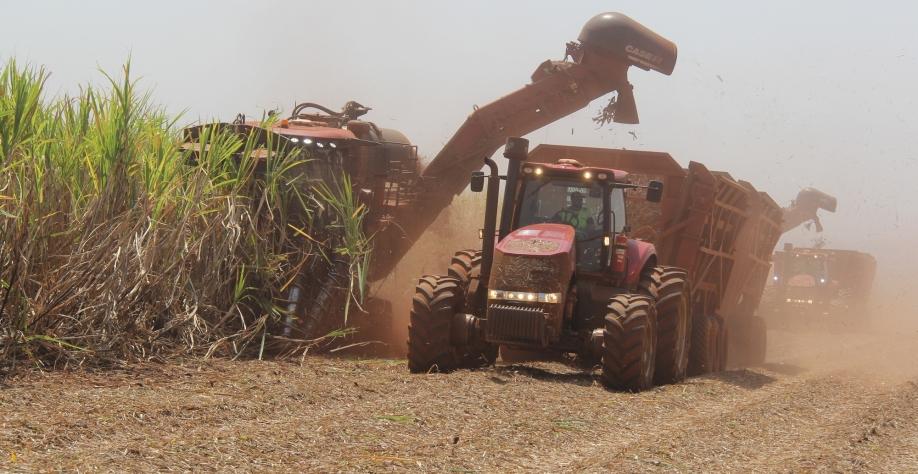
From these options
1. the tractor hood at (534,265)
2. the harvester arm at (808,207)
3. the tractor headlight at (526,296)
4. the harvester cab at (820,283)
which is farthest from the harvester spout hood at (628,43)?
the harvester cab at (820,283)

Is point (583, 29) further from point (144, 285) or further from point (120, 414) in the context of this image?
point (120, 414)

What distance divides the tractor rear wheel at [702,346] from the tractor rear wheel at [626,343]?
377 cm

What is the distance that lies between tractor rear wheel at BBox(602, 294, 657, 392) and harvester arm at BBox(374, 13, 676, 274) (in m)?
4.13

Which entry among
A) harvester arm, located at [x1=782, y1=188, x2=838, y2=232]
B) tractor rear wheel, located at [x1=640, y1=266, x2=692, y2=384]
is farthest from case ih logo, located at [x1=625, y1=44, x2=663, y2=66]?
harvester arm, located at [x1=782, y1=188, x2=838, y2=232]

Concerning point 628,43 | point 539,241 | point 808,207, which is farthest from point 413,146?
point 808,207

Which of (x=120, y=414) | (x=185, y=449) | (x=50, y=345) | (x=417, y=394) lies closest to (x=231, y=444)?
(x=185, y=449)

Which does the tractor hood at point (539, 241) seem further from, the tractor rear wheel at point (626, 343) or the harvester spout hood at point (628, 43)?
the harvester spout hood at point (628, 43)

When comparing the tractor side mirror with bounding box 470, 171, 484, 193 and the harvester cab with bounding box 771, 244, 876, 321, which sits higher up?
the tractor side mirror with bounding box 470, 171, 484, 193

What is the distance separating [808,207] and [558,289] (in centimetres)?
1653

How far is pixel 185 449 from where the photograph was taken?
18.2 feet

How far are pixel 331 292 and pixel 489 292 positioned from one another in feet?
7.07

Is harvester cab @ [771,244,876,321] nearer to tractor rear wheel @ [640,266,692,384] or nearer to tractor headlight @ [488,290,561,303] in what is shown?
tractor rear wheel @ [640,266,692,384]

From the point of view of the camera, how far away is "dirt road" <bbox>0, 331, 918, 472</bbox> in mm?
5613

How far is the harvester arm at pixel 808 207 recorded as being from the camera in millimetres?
23641
